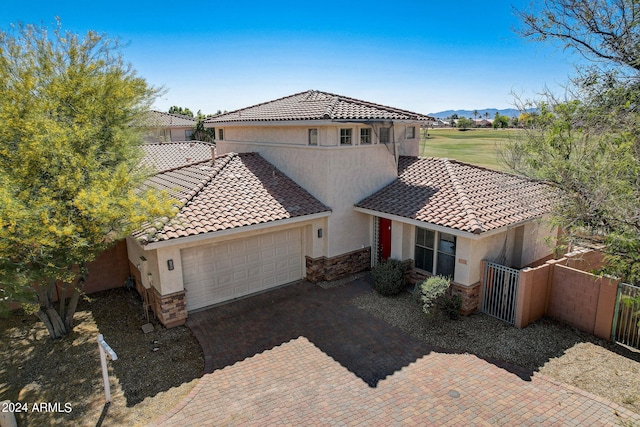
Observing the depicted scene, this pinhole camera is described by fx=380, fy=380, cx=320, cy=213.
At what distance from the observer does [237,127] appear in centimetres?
1888

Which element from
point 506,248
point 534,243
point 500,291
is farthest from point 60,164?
point 534,243

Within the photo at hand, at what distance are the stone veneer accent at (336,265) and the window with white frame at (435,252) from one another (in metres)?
2.45

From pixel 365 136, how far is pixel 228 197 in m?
5.76

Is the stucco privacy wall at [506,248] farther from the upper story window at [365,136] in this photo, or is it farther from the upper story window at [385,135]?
the upper story window at [385,135]

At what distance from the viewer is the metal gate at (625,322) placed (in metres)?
9.84

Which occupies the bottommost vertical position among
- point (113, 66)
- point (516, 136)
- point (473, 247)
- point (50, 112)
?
point (473, 247)

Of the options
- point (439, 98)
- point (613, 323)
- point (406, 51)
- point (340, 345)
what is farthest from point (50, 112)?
point (439, 98)

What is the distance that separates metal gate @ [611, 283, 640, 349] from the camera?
32.3ft

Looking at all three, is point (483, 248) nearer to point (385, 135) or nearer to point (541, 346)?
point (541, 346)

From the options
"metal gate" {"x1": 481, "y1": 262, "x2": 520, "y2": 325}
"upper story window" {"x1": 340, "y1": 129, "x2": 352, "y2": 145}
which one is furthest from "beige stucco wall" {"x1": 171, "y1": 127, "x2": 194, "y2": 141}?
"metal gate" {"x1": 481, "y1": 262, "x2": 520, "y2": 325}

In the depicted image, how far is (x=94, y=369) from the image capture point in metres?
9.48

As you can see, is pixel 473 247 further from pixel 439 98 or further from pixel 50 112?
pixel 439 98

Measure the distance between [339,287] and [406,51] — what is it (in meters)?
15.5

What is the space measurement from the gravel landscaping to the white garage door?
132 inches
